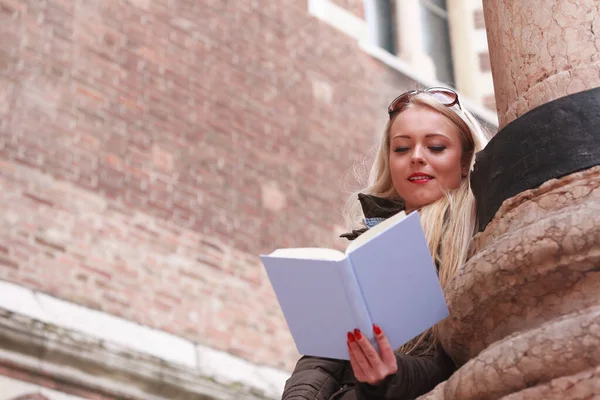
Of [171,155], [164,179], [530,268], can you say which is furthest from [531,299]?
[171,155]

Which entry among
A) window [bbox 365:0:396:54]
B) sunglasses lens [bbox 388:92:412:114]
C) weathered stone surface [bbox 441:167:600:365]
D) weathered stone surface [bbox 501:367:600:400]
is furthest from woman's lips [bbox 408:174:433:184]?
window [bbox 365:0:396:54]

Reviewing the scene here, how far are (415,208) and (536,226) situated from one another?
0.59 metres

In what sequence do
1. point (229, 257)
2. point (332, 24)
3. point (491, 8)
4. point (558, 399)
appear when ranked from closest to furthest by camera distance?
point (558, 399) < point (491, 8) < point (229, 257) < point (332, 24)

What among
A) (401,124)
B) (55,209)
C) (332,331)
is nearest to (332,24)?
(55,209)

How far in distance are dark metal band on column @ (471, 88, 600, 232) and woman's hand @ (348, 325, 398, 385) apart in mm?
295

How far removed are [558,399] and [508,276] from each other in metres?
0.25

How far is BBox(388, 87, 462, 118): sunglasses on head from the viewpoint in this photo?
234 centimetres

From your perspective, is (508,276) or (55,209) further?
(55,209)

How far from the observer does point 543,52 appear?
1965mm

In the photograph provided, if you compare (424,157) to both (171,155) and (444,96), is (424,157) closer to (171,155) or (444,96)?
(444,96)

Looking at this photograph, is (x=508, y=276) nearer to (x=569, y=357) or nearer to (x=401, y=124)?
(x=569, y=357)

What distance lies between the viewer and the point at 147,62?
256 inches

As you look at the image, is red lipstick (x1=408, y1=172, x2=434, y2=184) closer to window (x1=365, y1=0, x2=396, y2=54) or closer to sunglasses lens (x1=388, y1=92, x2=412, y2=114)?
sunglasses lens (x1=388, y1=92, x2=412, y2=114)

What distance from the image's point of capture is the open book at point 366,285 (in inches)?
66.7
